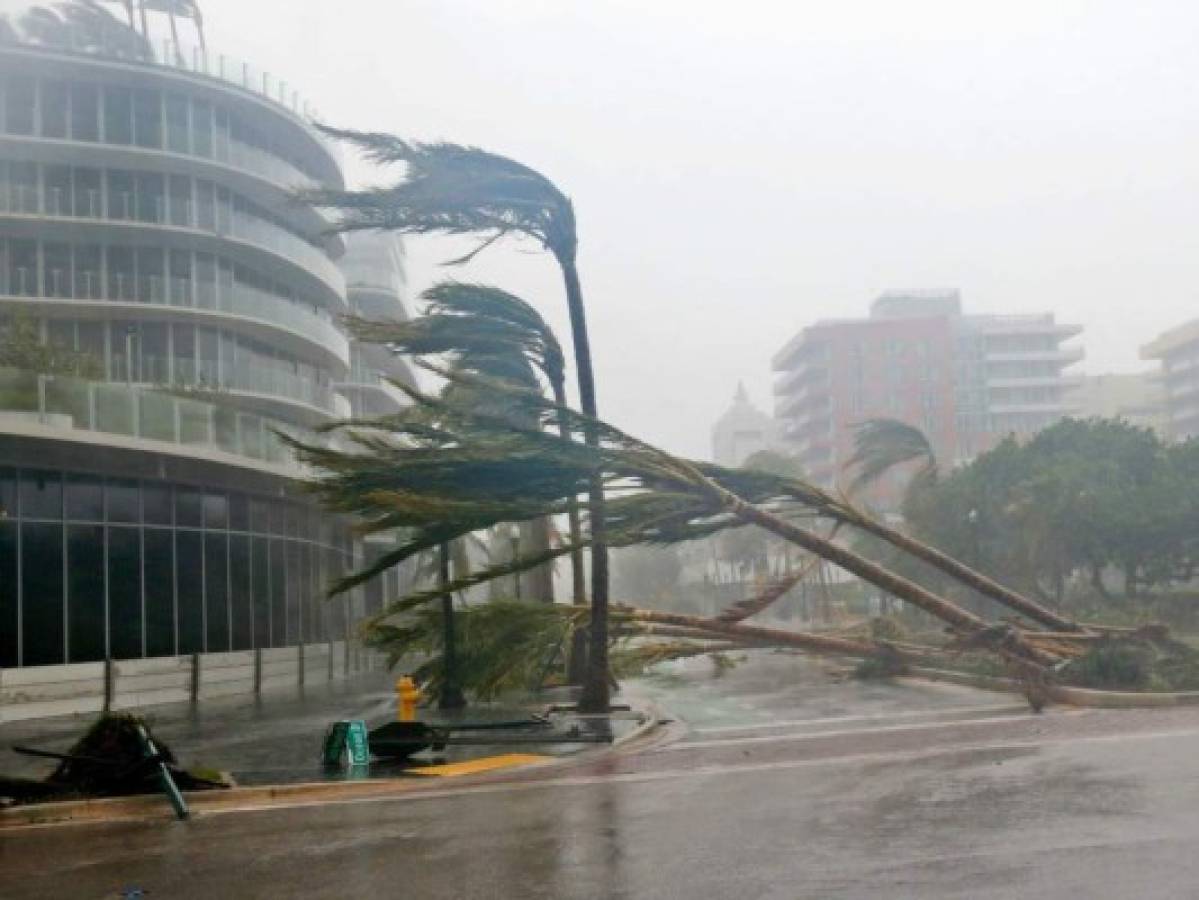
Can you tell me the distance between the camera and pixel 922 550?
21.2 meters

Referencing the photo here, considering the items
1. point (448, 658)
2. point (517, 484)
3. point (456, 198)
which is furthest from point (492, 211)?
point (448, 658)

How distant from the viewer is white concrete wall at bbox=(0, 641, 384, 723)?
23.3 meters

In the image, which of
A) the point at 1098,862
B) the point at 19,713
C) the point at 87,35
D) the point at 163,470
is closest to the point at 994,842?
the point at 1098,862

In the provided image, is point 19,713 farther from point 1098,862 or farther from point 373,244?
point 373,244

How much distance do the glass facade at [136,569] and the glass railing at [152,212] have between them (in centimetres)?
1410

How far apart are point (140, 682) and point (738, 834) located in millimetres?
20132

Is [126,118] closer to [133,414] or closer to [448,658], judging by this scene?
[133,414]

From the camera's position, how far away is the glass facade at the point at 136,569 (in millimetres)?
24062

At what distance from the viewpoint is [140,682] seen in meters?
26.1

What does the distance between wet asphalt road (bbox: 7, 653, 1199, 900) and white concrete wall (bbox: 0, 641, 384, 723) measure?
13.3m

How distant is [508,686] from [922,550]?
730 cm

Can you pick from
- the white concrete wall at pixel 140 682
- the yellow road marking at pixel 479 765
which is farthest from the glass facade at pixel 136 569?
the yellow road marking at pixel 479 765

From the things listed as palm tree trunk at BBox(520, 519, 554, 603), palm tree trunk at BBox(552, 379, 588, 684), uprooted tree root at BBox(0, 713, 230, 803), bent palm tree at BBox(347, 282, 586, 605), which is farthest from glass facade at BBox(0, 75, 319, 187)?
uprooted tree root at BBox(0, 713, 230, 803)

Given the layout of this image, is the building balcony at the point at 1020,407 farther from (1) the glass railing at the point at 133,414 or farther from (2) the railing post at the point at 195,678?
(2) the railing post at the point at 195,678
